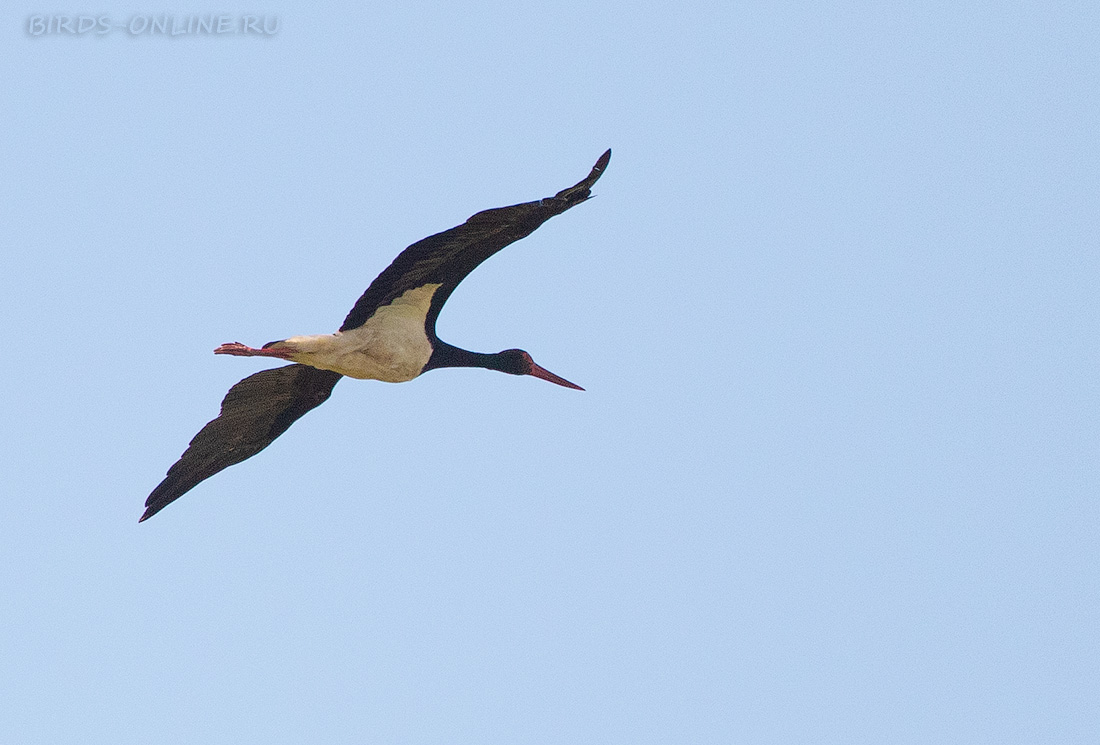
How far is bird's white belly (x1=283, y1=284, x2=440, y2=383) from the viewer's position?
51.5 feet

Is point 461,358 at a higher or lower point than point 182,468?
higher

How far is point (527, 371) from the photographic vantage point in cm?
1800

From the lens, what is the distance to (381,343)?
15.9m

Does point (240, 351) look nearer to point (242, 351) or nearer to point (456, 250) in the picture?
point (242, 351)

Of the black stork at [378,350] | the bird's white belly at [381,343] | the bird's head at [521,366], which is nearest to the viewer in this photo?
the black stork at [378,350]

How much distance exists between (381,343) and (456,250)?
1.41 m

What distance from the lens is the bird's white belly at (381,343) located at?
51.5ft

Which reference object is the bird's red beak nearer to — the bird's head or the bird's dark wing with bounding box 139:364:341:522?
the bird's head

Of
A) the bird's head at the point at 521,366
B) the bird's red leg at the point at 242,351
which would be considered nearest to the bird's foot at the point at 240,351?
the bird's red leg at the point at 242,351

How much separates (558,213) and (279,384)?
3.99 meters

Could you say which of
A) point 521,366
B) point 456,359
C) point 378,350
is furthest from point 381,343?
point 521,366

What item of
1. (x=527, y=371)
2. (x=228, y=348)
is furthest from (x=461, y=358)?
(x=228, y=348)

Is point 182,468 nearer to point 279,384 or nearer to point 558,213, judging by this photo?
point 279,384

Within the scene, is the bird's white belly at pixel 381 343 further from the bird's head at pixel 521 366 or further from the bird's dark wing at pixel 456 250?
the bird's head at pixel 521 366
